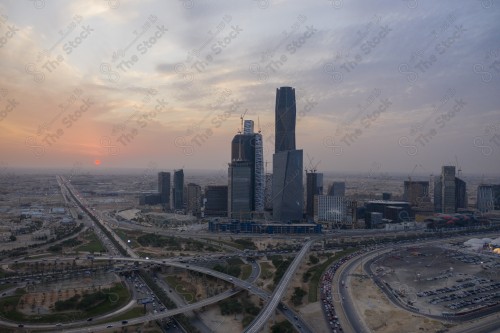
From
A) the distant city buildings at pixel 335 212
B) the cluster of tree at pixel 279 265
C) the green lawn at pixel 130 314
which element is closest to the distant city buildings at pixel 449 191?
the distant city buildings at pixel 335 212

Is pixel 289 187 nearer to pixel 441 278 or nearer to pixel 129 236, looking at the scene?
pixel 129 236

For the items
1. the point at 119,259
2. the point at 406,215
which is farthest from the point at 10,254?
the point at 406,215

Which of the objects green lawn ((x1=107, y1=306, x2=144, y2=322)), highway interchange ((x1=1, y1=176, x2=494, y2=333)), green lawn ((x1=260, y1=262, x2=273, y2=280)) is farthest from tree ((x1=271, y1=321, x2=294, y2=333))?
green lawn ((x1=260, y1=262, x2=273, y2=280))

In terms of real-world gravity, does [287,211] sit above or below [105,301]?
above

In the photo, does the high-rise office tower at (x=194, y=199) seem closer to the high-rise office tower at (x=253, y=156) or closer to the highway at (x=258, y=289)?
the high-rise office tower at (x=253, y=156)

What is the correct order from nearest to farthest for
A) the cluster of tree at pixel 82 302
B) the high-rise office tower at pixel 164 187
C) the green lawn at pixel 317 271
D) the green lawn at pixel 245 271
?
the cluster of tree at pixel 82 302 < the green lawn at pixel 317 271 < the green lawn at pixel 245 271 < the high-rise office tower at pixel 164 187

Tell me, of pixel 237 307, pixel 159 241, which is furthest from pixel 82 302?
pixel 159 241

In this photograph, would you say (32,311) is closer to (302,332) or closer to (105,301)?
(105,301)
